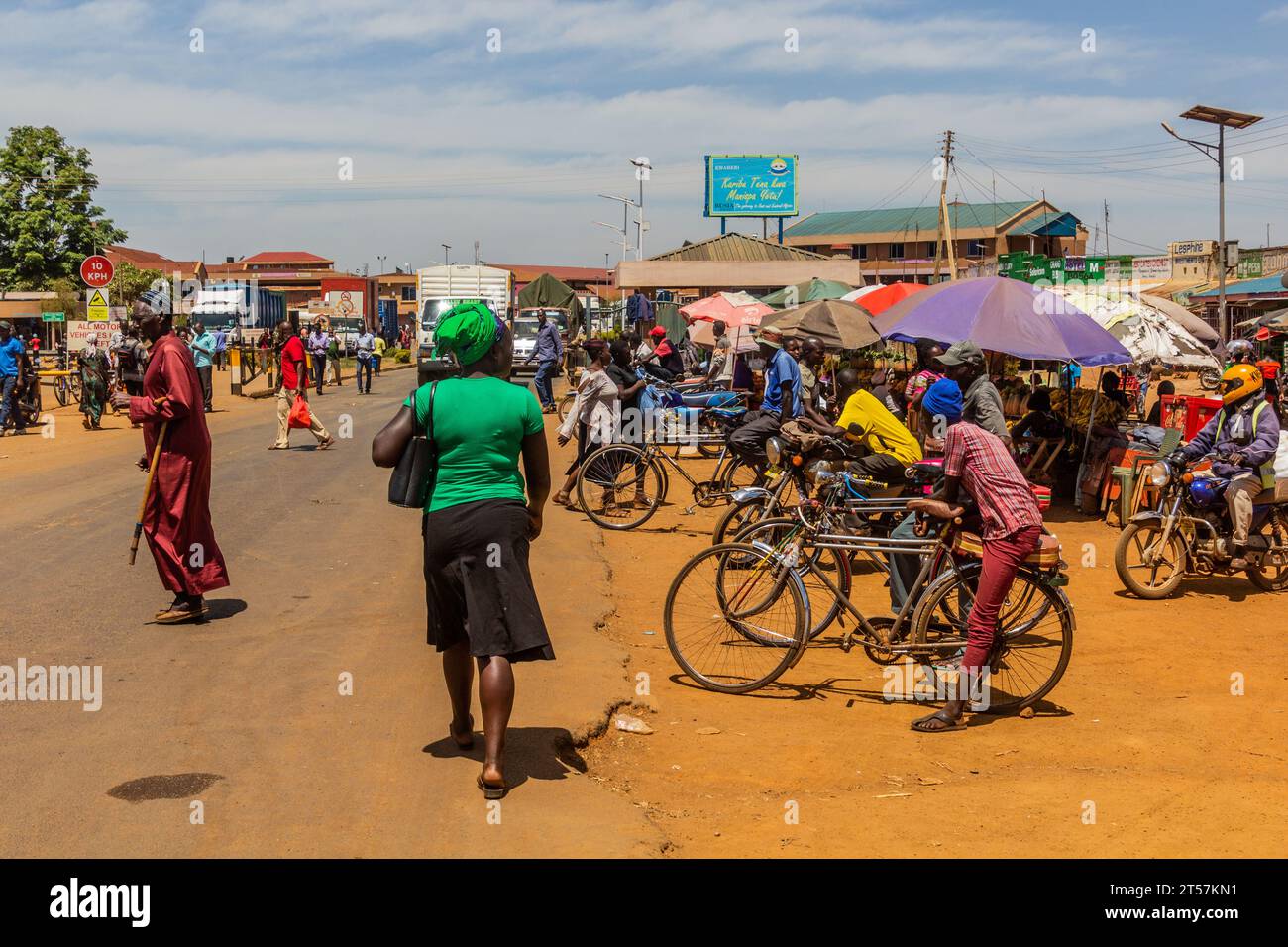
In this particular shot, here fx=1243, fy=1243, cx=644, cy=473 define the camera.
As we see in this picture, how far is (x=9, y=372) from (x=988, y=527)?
1888 cm

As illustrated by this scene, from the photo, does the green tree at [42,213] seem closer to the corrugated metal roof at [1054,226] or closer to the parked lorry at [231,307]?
the parked lorry at [231,307]

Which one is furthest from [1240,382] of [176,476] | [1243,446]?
[176,476]

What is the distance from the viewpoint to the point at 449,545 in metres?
4.85

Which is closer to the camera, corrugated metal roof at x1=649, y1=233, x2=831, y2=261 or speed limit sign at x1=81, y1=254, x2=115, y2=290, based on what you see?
speed limit sign at x1=81, y1=254, x2=115, y2=290

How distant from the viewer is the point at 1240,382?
30.2 feet

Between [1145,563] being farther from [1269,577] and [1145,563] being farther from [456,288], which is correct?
Result: [456,288]

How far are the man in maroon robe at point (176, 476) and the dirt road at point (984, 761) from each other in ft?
8.65

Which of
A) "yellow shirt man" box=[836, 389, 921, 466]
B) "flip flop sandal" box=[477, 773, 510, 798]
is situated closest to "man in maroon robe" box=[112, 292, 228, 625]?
"flip flop sandal" box=[477, 773, 510, 798]

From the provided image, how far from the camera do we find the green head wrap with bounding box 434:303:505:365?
16.0 feet

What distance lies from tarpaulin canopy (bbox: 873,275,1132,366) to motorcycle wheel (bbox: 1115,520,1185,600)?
88.3 inches

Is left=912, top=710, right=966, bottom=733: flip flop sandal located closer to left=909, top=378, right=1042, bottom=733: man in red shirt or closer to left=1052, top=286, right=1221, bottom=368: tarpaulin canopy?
left=909, top=378, right=1042, bottom=733: man in red shirt

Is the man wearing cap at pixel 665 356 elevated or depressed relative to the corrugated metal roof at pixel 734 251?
depressed

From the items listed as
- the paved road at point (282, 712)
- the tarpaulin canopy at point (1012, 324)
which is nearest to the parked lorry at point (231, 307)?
the paved road at point (282, 712)

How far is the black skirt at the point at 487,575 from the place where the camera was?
190 inches
